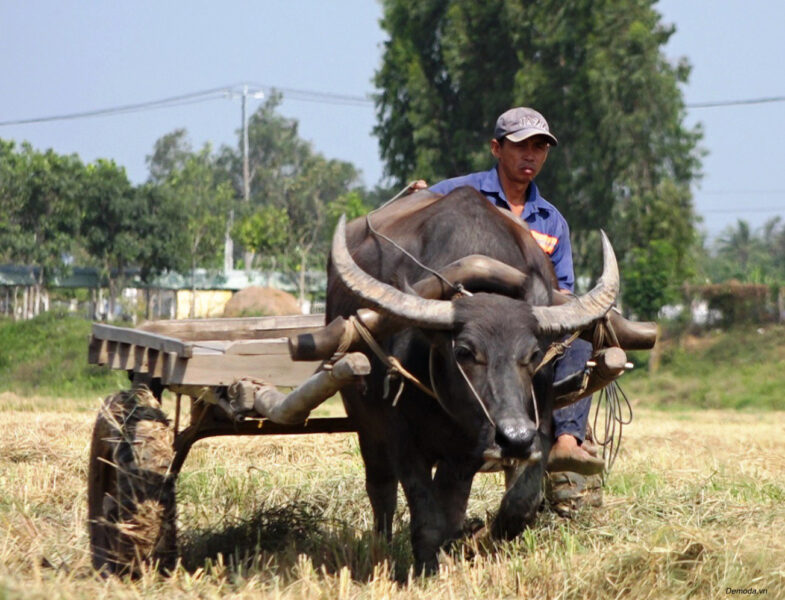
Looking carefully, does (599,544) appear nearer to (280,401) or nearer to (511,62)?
(280,401)

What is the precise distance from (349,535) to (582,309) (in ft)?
5.06

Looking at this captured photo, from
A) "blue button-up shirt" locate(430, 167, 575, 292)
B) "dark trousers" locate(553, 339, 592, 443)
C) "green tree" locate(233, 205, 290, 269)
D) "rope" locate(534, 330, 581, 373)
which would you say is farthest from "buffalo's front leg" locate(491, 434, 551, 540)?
"green tree" locate(233, 205, 290, 269)

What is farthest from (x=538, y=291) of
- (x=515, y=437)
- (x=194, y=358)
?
(x=194, y=358)

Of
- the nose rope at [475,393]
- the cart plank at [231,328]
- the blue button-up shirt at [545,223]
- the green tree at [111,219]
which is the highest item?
the green tree at [111,219]

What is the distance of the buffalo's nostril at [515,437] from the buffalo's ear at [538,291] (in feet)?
2.46

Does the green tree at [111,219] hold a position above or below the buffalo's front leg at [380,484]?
above

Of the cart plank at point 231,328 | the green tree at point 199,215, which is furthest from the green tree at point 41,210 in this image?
the cart plank at point 231,328

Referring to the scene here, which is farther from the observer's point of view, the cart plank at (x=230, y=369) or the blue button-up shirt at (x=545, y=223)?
the blue button-up shirt at (x=545, y=223)

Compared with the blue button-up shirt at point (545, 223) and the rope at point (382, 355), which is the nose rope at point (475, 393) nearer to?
the rope at point (382, 355)

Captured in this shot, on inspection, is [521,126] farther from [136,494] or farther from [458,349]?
[136,494]

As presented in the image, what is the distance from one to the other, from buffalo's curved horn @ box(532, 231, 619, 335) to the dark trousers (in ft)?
1.32

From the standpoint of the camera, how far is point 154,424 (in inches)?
193

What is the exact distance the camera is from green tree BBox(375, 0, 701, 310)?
25922 millimetres

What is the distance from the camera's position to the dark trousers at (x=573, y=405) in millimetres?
4926
